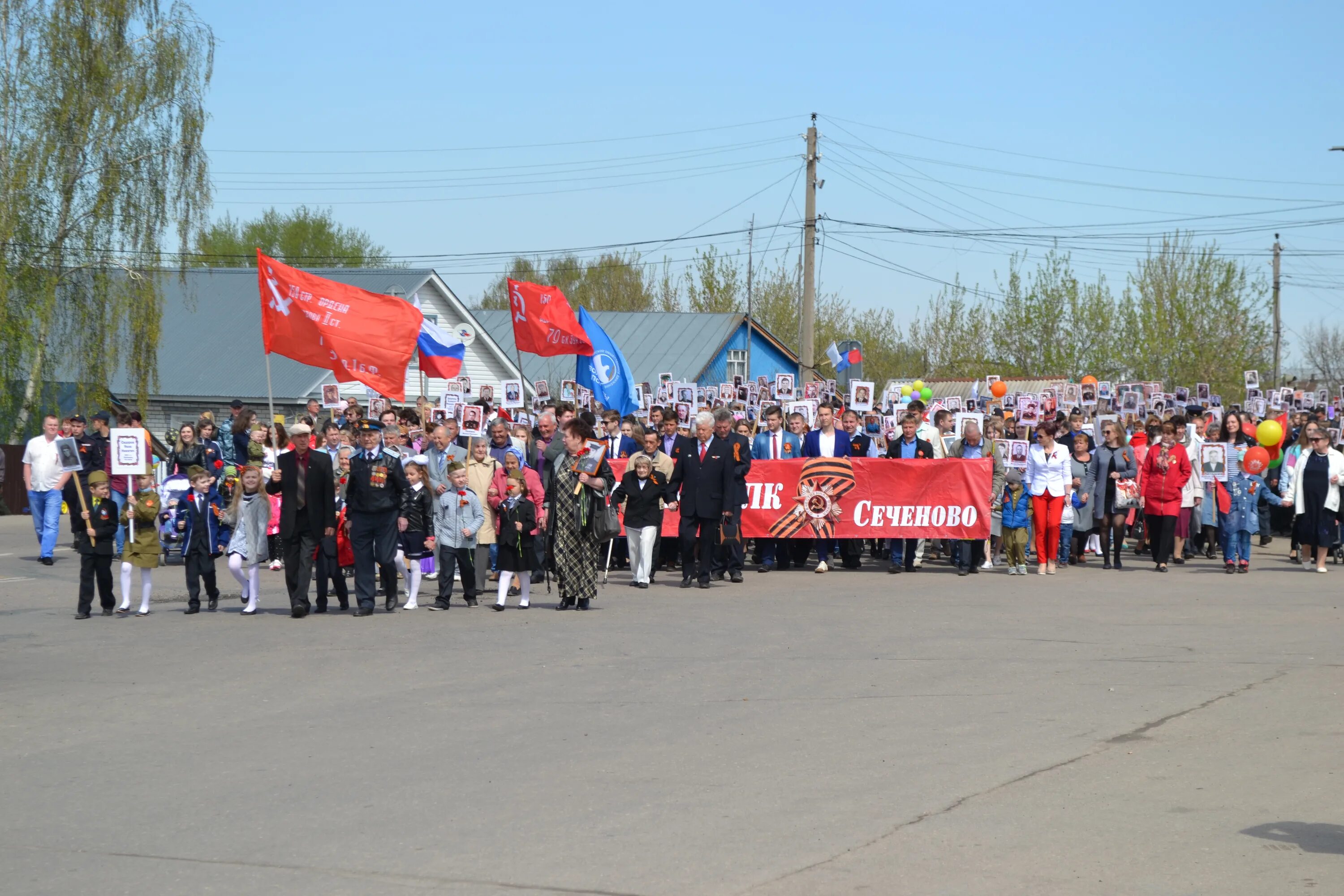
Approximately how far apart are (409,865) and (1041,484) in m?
13.4

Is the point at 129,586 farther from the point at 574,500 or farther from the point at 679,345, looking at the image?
the point at 679,345

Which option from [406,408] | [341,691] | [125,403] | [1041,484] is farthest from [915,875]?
[125,403]

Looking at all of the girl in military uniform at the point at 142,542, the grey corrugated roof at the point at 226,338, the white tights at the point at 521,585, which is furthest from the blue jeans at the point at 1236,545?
the grey corrugated roof at the point at 226,338

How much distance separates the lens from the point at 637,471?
16.4 m

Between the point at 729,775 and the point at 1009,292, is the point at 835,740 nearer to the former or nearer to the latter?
the point at 729,775

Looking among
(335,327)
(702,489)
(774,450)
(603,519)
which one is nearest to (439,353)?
(335,327)

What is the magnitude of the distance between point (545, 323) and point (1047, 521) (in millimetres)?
9578

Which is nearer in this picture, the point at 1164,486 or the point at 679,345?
the point at 1164,486

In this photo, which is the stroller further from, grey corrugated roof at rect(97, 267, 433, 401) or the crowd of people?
grey corrugated roof at rect(97, 267, 433, 401)

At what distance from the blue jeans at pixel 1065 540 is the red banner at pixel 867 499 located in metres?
1.33

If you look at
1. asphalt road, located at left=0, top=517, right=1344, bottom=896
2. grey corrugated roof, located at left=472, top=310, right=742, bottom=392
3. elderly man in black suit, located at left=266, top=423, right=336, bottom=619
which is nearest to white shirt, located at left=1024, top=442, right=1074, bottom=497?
asphalt road, located at left=0, top=517, right=1344, bottom=896

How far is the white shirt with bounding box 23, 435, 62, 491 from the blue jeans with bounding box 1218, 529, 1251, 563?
15.8m

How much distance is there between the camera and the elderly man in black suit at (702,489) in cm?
1697

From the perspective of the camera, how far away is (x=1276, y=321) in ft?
210
